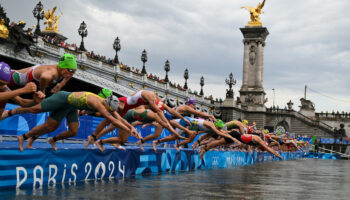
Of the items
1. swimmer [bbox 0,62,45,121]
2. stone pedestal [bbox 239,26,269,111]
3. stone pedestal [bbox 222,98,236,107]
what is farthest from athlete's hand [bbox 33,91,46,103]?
stone pedestal [bbox 239,26,269,111]

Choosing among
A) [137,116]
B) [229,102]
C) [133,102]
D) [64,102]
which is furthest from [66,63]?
[229,102]

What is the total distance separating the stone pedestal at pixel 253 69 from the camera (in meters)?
83.7

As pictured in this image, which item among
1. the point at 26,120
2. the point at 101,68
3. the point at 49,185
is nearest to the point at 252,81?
the point at 101,68

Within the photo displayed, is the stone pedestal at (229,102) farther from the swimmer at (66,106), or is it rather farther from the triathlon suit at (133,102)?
the swimmer at (66,106)

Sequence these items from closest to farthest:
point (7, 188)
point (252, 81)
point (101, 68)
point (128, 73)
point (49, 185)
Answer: point (7, 188), point (49, 185), point (101, 68), point (128, 73), point (252, 81)

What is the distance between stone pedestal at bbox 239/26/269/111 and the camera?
275ft

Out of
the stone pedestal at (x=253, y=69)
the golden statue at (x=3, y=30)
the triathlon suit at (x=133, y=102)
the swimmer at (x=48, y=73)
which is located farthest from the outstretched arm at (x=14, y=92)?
the stone pedestal at (x=253, y=69)

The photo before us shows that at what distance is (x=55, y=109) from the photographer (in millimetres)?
8703

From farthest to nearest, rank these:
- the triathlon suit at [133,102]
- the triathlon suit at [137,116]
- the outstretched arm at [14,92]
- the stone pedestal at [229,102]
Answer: the stone pedestal at [229,102]
the triathlon suit at [137,116]
the triathlon suit at [133,102]
the outstretched arm at [14,92]

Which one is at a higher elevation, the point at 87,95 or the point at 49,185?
the point at 87,95

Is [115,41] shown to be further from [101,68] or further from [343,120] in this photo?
[343,120]

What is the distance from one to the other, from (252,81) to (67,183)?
3044 inches

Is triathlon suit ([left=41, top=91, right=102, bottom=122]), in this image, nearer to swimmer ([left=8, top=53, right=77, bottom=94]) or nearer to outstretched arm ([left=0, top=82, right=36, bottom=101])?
swimmer ([left=8, top=53, right=77, bottom=94])

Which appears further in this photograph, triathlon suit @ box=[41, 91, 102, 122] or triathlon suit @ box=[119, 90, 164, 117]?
triathlon suit @ box=[119, 90, 164, 117]
